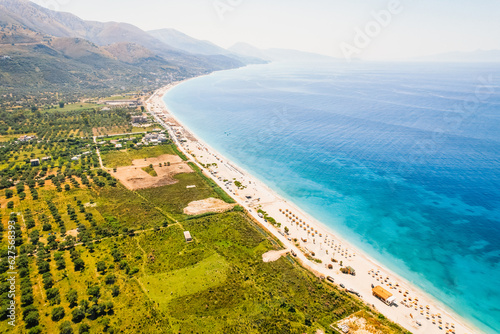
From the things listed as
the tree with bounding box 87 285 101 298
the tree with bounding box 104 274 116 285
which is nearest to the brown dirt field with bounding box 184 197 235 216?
the tree with bounding box 104 274 116 285

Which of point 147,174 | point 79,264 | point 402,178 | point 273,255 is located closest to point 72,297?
point 79,264

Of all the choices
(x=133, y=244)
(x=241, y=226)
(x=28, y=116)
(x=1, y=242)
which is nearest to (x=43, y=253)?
(x=1, y=242)

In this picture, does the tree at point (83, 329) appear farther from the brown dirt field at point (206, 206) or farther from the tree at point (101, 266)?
the brown dirt field at point (206, 206)

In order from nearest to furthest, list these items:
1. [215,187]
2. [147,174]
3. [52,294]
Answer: [52,294], [215,187], [147,174]

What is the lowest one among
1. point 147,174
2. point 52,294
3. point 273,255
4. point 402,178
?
point 52,294

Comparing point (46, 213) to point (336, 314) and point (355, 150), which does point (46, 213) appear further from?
point (355, 150)

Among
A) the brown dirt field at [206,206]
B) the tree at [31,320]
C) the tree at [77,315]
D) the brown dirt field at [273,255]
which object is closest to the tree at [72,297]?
the tree at [77,315]

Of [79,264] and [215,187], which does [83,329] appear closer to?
[79,264]
